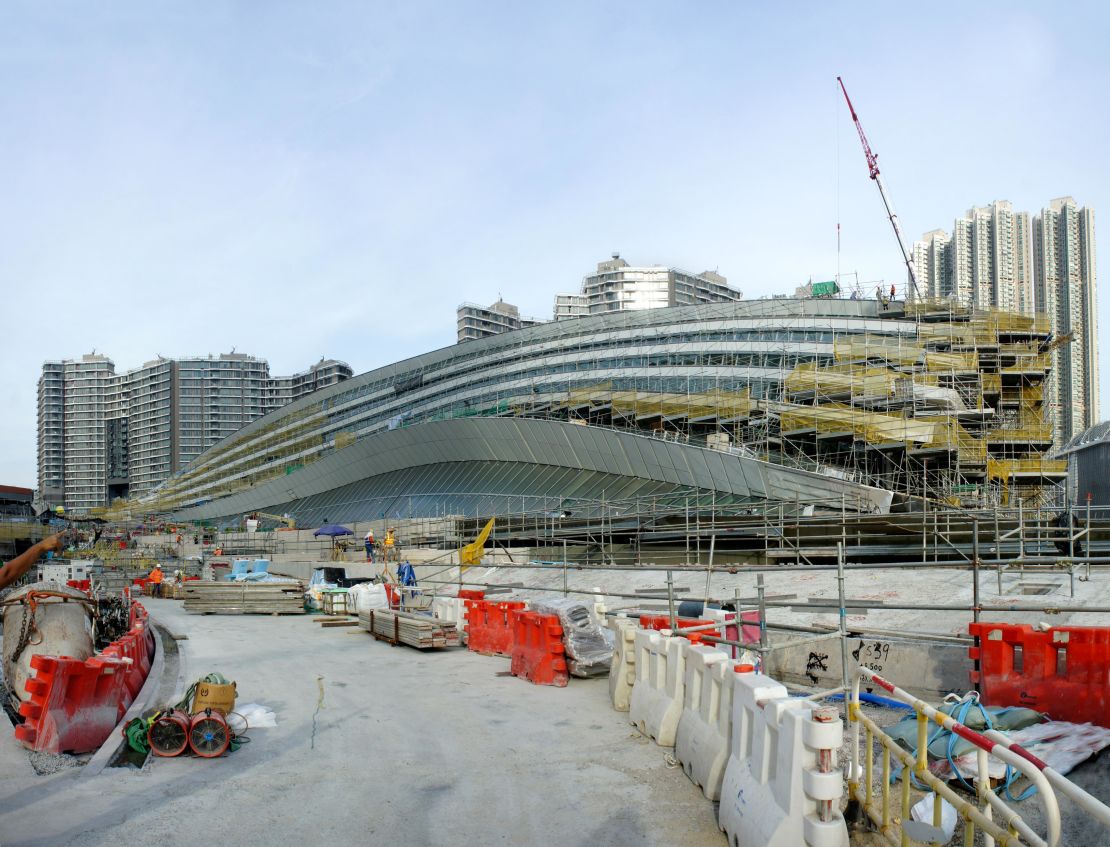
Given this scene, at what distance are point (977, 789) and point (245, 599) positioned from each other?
27.0 m

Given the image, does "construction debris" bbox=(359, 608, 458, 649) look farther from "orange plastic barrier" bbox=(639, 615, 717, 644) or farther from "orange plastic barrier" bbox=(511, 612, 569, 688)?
"orange plastic barrier" bbox=(639, 615, 717, 644)

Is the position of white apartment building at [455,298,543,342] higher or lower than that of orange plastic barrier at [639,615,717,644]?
higher

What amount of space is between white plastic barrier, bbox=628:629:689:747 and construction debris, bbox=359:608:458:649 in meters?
7.83

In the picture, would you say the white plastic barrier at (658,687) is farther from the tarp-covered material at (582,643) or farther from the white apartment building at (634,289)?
the white apartment building at (634,289)

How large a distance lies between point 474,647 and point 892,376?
91.0 ft

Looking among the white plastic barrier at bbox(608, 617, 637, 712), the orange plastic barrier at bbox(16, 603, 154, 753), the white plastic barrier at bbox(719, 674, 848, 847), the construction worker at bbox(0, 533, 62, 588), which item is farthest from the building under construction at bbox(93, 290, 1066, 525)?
the construction worker at bbox(0, 533, 62, 588)

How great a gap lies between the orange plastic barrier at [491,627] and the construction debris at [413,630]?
0.50 m

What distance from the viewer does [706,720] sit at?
26.2 feet

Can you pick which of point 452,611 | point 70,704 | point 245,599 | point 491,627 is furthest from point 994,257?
point 70,704

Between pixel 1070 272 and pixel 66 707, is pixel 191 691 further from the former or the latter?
pixel 1070 272

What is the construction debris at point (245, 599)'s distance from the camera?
93.1ft

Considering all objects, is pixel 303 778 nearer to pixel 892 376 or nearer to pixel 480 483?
pixel 892 376

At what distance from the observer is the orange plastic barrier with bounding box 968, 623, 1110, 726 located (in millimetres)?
8070

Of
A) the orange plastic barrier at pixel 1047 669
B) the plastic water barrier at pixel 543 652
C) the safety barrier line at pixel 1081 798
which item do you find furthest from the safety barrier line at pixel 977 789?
the plastic water barrier at pixel 543 652
